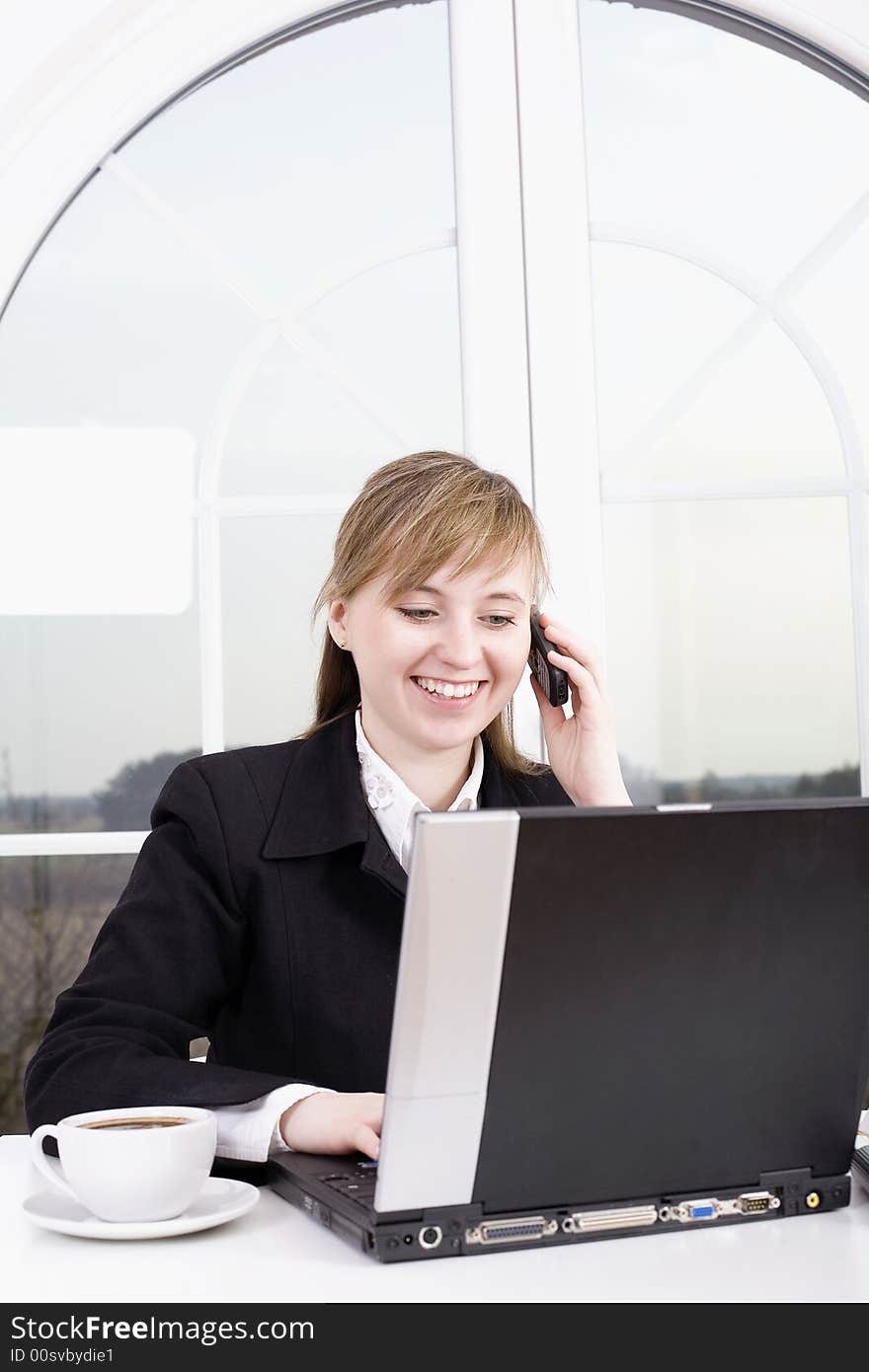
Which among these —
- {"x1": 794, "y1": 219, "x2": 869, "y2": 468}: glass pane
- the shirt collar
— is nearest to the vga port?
the shirt collar

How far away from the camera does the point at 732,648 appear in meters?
2.46

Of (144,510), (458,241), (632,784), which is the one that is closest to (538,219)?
(458,241)

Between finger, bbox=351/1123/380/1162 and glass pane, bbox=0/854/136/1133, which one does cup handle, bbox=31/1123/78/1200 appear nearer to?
finger, bbox=351/1123/380/1162

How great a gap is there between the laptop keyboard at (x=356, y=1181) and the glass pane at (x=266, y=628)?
4.51 ft

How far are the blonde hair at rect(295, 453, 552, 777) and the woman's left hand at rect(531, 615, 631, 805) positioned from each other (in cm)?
10

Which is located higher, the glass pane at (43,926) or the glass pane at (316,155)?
the glass pane at (316,155)

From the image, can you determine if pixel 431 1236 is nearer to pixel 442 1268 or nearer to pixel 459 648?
pixel 442 1268

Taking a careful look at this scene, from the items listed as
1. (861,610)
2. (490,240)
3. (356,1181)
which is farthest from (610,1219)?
(490,240)

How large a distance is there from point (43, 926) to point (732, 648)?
129 centimetres

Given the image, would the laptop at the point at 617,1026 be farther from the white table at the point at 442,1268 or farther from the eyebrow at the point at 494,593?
the eyebrow at the point at 494,593

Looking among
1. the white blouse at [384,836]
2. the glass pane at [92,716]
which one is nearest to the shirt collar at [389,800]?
Result: the white blouse at [384,836]

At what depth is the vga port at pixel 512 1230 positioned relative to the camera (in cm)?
88
